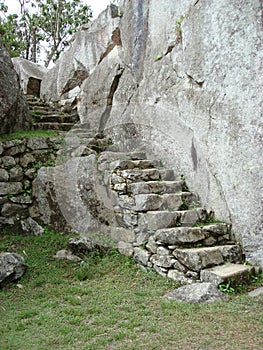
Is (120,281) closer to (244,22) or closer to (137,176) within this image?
(137,176)

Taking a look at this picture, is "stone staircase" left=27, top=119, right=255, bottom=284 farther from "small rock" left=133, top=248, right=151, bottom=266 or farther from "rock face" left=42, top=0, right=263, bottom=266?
"rock face" left=42, top=0, right=263, bottom=266

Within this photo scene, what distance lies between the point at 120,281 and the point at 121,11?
20.8 ft

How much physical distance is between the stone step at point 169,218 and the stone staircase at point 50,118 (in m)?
3.64

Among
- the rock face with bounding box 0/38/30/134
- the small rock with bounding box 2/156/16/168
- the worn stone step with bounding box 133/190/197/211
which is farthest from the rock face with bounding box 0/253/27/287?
the rock face with bounding box 0/38/30/134

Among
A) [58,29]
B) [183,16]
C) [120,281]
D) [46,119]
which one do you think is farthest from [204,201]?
[58,29]

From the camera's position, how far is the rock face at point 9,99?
18.9 ft

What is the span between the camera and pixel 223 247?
3.78 m

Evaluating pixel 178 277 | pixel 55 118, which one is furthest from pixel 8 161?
pixel 178 277

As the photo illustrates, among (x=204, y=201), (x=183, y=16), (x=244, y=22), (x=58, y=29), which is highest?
(x=58, y=29)

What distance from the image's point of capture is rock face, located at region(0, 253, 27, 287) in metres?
3.66

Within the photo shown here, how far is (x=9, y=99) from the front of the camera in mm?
5828

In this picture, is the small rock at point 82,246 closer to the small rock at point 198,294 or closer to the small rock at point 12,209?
the small rock at point 12,209

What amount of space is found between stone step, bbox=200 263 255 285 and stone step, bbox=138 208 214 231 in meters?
0.77

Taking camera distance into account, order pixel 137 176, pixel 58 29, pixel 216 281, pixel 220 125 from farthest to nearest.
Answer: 1. pixel 58 29
2. pixel 137 176
3. pixel 220 125
4. pixel 216 281
